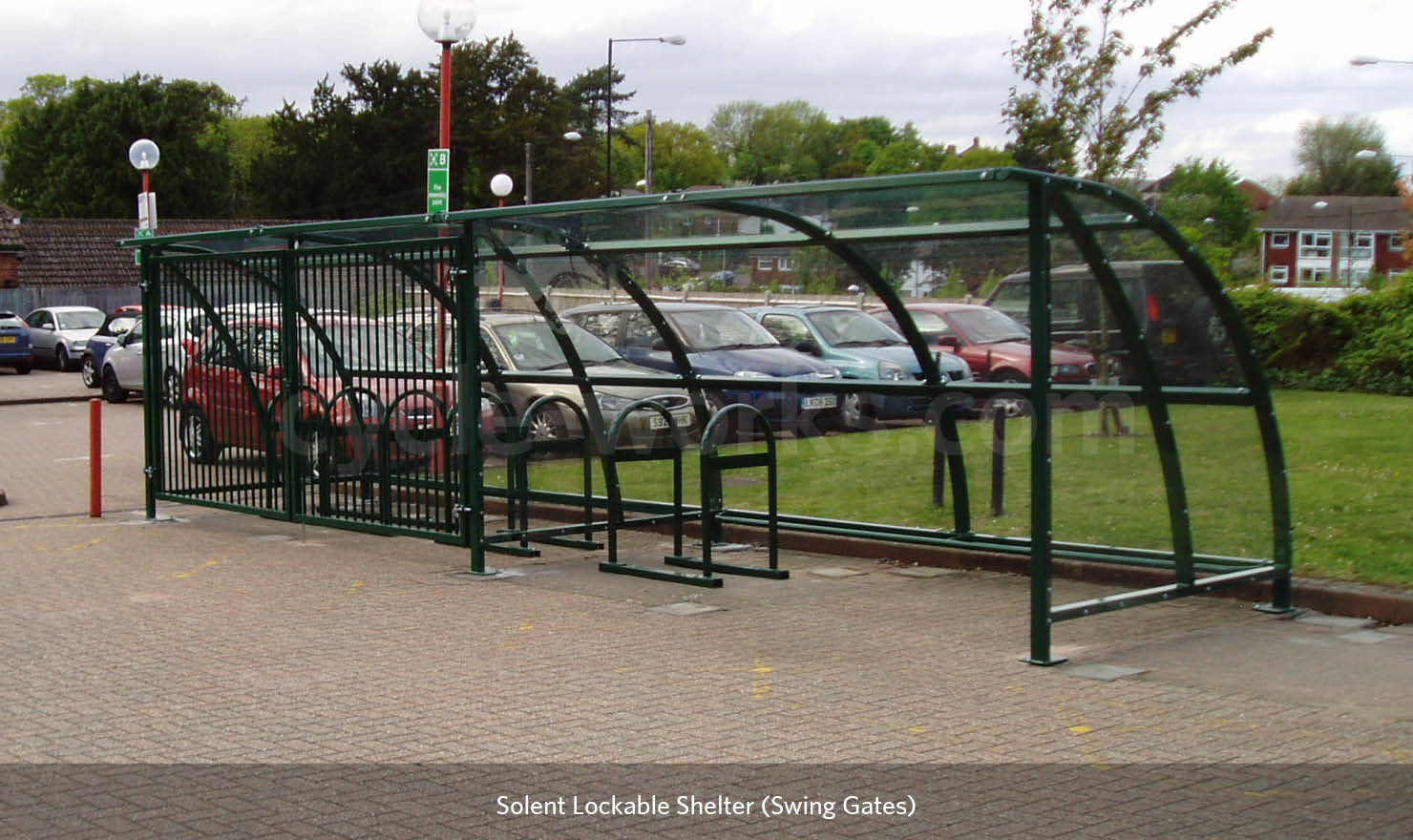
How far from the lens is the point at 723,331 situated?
51.0ft

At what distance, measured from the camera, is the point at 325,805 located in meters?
4.75

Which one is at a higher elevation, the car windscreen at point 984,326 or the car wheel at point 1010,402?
the car windscreen at point 984,326

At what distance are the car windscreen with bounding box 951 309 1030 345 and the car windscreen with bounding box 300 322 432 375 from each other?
12.6 feet

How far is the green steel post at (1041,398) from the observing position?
6531mm

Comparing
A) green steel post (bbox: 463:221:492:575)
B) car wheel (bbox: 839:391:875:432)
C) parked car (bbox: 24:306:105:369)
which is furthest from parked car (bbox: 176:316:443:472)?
parked car (bbox: 24:306:105:369)

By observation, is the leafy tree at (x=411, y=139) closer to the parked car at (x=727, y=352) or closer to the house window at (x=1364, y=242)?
the parked car at (x=727, y=352)

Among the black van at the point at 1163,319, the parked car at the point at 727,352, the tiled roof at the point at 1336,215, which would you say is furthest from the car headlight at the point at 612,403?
the tiled roof at the point at 1336,215

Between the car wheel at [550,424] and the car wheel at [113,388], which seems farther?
the car wheel at [113,388]

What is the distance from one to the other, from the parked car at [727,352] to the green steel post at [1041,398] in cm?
351

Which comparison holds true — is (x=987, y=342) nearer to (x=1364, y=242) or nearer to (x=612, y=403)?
(x=612, y=403)

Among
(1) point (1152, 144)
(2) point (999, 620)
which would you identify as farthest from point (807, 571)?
(1) point (1152, 144)

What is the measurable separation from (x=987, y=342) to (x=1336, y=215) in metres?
86.5

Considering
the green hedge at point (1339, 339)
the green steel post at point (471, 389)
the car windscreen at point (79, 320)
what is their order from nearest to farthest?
the green steel post at point (471, 389)
the green hedge at point (1339, 339)
the car windscreen at point (79, 320)

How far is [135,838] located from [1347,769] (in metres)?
4.02
